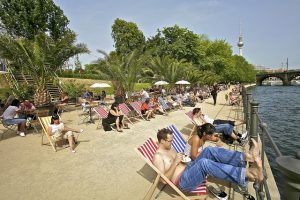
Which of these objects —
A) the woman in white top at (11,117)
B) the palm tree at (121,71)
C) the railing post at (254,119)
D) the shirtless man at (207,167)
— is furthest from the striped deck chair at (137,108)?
the shirtless man at (207,167)

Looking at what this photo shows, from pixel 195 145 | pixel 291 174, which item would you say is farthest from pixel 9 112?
pixel 291 174

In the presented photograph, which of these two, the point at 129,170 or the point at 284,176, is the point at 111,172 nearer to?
the point at 129,170

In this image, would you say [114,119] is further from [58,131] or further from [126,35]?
[126,35]

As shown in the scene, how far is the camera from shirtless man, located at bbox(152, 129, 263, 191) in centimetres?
346

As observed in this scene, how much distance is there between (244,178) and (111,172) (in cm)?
284

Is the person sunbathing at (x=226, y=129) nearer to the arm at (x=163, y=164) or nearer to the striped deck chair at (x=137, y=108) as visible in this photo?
the arm at (x=163, y=164)

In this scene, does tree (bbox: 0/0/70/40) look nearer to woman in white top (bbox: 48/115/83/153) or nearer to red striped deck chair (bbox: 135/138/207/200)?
woman in white top (bbox: 48/115/83/153)

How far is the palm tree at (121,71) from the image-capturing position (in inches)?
707

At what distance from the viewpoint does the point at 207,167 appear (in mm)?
3697

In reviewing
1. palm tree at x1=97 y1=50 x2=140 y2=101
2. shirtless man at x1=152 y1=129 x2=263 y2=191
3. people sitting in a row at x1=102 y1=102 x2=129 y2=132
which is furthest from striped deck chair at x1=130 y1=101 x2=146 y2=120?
shirtless man at x1=152 y1=129 x2=263 y2=191

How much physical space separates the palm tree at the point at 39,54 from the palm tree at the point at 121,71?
164 inches

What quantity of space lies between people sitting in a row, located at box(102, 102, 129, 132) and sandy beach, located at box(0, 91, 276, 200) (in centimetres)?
86

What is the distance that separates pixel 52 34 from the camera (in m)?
38.4

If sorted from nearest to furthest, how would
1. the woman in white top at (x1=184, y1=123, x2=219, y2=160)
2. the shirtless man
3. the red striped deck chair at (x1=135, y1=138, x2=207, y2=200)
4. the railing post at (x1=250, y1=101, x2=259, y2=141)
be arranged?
the shirtless man < the red striped deck chair at (x1=135, y1=138, x2=207, y2=200) < the woman in white top at (x1=184, y1=123, x2=219, y2=160) < the railing post at (x1=250, y1=101, x2=259, y2=141)
